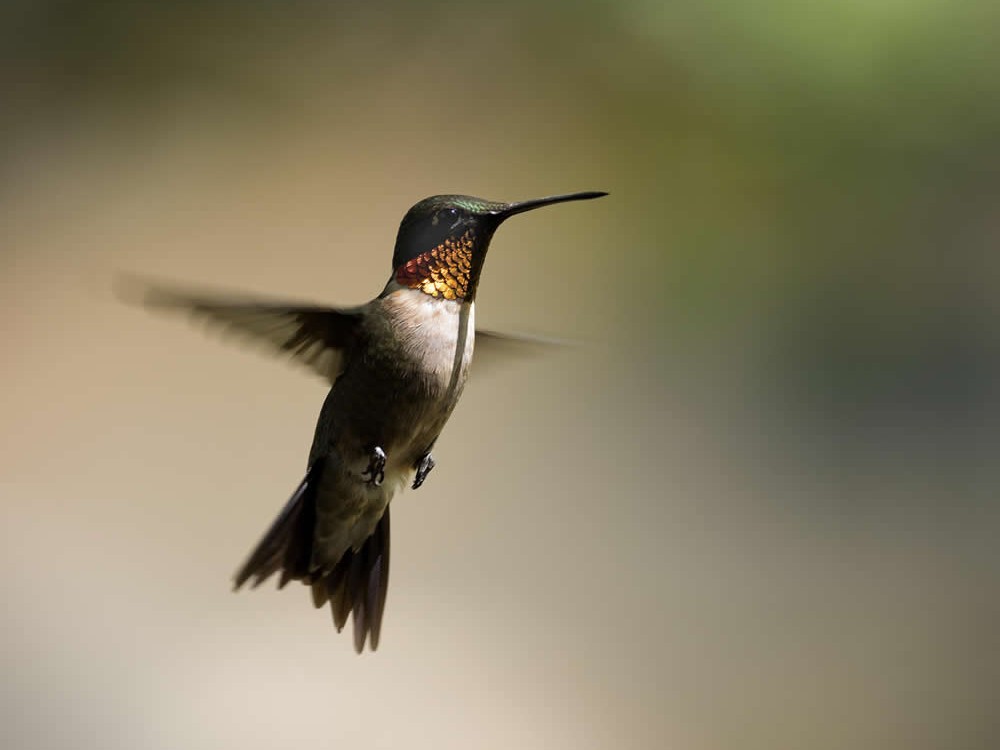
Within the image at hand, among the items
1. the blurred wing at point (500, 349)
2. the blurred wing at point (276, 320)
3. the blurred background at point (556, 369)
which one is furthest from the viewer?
the blurred background at point (556, 369)

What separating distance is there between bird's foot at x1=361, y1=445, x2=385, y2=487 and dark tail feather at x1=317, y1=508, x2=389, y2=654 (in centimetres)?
12

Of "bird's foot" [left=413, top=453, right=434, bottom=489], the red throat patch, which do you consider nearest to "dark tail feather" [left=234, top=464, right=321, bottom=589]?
"bird's foot" [left=413, top=453, right=434, bottom=489]

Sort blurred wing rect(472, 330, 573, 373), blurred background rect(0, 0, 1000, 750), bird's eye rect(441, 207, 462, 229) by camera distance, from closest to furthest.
Result: bird's eye rect(441, 207, 462, 229) → blurred wing rect(472, 330, 573, 373) → blurred background rect(0, 0, 1000, 750)

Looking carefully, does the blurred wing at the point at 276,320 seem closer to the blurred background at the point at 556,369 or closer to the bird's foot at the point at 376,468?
the bird's foot at the point at 376,468

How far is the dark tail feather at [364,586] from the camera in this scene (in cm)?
106

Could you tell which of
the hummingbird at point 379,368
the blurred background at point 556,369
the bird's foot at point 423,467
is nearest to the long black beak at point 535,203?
the hummingbird at point 379,368

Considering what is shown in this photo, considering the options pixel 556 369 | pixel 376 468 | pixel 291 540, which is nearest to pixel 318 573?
pixel 291 540

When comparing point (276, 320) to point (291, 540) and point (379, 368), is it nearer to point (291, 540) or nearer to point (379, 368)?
point (379, 368)

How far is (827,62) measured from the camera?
287 centimetres

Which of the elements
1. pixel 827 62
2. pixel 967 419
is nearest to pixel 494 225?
pixel 827 62

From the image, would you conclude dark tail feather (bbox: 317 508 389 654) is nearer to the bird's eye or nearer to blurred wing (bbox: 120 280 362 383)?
blurred wing (bbox: 120 280 362 383)

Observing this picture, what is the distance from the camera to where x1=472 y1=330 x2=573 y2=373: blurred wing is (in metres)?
1.00

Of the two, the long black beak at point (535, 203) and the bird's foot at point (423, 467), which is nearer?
the long black beak at point (535, 203)

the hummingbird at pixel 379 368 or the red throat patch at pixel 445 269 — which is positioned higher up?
→ the red throat patch at pixel 445 269
